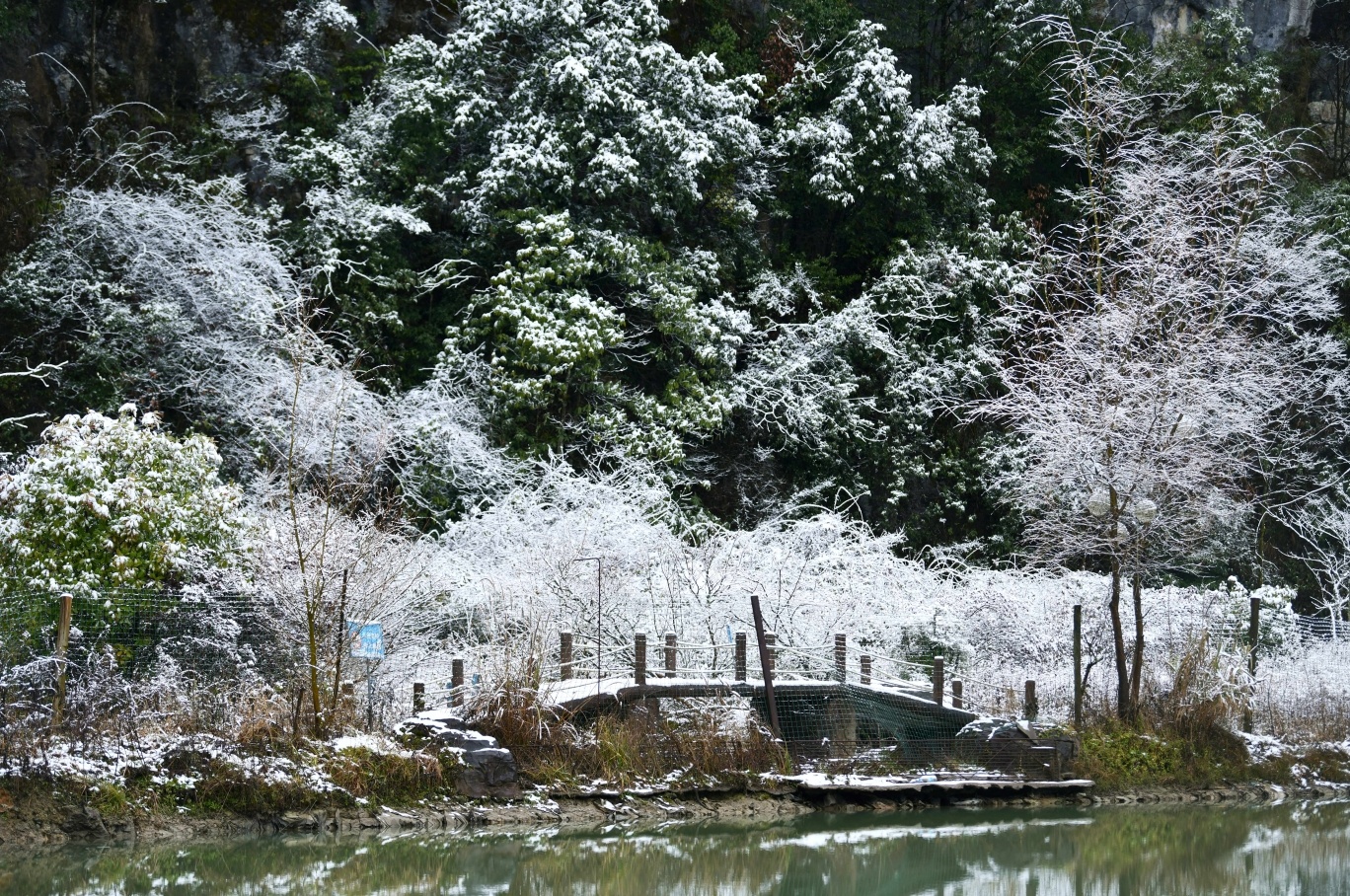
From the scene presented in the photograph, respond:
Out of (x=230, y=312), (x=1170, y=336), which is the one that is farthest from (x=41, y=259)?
(x=1170, y=336)

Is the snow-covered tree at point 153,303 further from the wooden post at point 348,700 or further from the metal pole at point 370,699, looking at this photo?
the wooden post at point 348,700

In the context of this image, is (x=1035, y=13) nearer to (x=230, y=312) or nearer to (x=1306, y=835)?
(x=230, y=312)

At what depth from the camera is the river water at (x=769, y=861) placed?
10992mm

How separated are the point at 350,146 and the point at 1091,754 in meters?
16.3

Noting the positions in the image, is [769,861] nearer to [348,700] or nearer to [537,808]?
[537,808]

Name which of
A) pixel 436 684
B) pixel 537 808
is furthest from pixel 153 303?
pixel 537 808

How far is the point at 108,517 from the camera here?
1425 cm

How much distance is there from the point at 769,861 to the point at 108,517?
7.20m

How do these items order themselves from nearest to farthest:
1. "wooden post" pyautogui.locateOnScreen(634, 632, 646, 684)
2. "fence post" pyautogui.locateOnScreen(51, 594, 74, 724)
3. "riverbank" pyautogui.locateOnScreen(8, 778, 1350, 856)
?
1. "riverbank" pyautogui.locateOnScreen(8, 778, 1350, 856)
2. "fence post" pyautogui.locateOnScreen(51, 594, 74, 724)
3. "wooden post" pyautogui.locateOnScreen(634, 632, 646, 684)

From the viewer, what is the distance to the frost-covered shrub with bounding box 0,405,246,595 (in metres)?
14.1

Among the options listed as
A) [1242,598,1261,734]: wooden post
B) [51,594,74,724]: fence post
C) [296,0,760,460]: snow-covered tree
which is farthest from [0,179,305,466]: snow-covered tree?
[1242,598,1261,734]: wooden post

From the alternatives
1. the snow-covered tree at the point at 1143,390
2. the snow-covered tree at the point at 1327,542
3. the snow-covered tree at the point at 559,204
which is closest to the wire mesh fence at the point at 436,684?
the snow-covered tree at the point at 1143,390

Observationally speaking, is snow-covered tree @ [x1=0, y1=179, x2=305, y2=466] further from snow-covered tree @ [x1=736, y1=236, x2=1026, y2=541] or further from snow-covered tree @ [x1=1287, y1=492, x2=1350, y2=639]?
snow-covered tree @ [x1=1287, y1=492, x2=1350, y2=639]

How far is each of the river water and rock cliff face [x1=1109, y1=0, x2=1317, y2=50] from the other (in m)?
23.4
